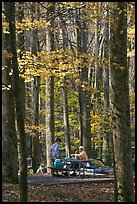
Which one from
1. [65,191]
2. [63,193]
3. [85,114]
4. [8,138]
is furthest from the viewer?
[85,114]

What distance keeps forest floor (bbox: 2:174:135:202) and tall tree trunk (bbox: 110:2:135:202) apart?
298 centimetres

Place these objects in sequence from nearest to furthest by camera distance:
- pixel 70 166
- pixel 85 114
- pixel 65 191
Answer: pixel 65 191 → pixel 70 166 → pixel 85 114

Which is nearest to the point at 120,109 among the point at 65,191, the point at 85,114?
the point at 65,191

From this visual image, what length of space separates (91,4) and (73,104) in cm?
2189

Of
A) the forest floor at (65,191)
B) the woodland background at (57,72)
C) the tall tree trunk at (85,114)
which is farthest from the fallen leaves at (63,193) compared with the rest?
the tall tree trunk at (85,114)

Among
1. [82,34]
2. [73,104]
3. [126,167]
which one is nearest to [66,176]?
[126,167]

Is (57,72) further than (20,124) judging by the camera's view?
Yes

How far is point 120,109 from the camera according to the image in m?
7.81

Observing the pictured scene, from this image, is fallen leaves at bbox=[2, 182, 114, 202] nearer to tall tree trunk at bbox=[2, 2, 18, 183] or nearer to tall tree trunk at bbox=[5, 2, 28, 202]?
tall tree trunk at bbox=[2, 2, 18, 183]

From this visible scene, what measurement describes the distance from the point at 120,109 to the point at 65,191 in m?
4.67

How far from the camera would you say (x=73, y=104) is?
30453mm

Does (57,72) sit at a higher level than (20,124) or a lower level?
higher

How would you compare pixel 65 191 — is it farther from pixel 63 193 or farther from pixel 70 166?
pixel 70 166

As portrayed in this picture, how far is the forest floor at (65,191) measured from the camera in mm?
10484
